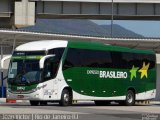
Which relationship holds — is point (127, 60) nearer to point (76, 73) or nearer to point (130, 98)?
point (130, 98)

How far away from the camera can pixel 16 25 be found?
7006 cm

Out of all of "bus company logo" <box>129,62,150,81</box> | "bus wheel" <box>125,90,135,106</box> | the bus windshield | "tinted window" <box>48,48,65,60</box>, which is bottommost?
"bus wheel" <box>125,90,135,106</box>

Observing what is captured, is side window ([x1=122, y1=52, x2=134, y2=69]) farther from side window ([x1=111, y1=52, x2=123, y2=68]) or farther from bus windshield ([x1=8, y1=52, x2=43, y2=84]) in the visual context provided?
bus windshield ([x1=8, y1=52, x2=43, y2=84])

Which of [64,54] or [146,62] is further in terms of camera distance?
[146,62]

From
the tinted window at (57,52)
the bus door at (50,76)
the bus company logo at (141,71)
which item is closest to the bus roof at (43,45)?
the tinted window at (57,52)

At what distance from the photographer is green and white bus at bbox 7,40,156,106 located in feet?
95.4

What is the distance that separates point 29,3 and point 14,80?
136ft

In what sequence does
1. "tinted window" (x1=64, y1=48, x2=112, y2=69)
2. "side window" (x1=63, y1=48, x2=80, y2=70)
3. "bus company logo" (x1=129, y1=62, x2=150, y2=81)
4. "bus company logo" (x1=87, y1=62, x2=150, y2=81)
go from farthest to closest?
"bus company logo" (x1=129, y1=62, x2=150, y2=81), "bus company logo" (x1=87, y1=62, x2=150, y2=81), "tinted window" (x1=64, y1=48, x2=112, y2=69), "side window" (x1=63, y1=48, x2=80, y2=70)

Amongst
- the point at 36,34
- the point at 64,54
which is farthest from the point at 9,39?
the point at 64,54

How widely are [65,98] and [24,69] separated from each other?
2546 millimetres

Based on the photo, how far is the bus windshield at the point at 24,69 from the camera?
29.0 meters

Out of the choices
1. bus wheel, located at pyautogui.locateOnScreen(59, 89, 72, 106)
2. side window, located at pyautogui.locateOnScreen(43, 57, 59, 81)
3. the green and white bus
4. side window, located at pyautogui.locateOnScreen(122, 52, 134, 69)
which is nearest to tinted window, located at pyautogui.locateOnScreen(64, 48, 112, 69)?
the green and white bus

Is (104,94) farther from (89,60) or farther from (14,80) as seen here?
(14,80)

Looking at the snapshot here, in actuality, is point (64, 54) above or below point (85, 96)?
above
